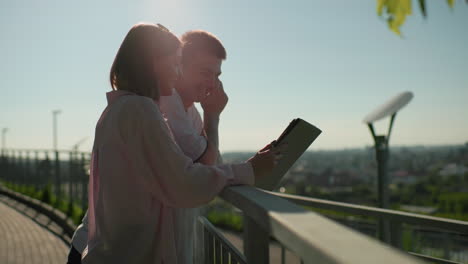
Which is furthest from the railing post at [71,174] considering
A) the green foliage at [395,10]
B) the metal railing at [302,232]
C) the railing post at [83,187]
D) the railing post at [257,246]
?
the green foliage at [395,10]

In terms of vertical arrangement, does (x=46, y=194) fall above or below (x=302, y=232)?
below

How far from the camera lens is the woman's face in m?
1.54

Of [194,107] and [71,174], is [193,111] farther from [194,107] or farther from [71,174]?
[71,174]

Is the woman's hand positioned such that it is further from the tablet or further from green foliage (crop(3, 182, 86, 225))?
green foliage (crop(3, 182, 86, 225))

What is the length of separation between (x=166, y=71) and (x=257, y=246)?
68 centimetres

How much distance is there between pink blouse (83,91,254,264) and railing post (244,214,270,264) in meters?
0.17

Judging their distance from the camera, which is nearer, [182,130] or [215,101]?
[182,130]

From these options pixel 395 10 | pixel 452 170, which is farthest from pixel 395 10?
pixel 452 170

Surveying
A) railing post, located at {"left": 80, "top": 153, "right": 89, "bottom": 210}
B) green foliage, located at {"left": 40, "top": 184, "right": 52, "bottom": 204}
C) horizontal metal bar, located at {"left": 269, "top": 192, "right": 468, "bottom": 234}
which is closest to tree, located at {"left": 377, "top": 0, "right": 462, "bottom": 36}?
horizontal metal bar, located at {"left": 269, "top": 192, "right": 468, "bottom": 234}

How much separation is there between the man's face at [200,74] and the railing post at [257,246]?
763 millimetres

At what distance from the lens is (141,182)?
136 cm

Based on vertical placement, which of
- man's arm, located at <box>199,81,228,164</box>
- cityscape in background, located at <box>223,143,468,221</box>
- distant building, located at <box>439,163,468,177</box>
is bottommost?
cityscape in background, located at <box>223,143,468,221</box>

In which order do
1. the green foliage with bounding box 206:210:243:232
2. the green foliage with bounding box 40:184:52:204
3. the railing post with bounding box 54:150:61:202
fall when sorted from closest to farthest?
the railing post with bounding box 54:150:61:202 < the green foliage with bounding box 40:184:52:204 < the green foliage with bounding box 206:210:243:232

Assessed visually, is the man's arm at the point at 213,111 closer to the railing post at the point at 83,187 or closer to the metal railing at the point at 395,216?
the metal railing at the point at 395,216
